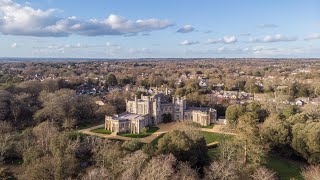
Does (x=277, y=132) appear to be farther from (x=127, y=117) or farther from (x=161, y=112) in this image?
(x=127, y=117)

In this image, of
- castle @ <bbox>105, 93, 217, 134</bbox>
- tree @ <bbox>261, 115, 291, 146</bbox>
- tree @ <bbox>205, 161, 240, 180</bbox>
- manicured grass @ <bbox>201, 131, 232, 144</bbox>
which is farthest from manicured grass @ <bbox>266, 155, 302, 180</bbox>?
castle @ <bbox>105, 93, 217, 134</bbox>

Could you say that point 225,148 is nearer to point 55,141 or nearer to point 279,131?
point 279,131

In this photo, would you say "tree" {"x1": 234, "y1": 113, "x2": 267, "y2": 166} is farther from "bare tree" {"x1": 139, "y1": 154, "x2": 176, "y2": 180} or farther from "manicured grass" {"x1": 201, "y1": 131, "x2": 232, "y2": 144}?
"bare tree" {"x1": 139, "y1": 154, "x2": 176, "y2": 180}

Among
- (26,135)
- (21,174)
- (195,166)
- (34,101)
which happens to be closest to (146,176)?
(195,166)

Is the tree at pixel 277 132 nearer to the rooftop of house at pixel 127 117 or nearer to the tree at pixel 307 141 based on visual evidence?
the tree at pixel 307 141

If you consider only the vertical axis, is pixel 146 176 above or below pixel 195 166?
above

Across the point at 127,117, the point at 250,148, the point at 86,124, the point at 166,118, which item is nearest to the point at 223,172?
the point at 250,148

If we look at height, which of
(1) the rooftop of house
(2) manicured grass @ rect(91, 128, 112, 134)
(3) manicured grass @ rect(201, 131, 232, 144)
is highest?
(1) the rooftop of house

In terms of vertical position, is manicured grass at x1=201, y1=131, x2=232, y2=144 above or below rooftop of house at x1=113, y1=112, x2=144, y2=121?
below

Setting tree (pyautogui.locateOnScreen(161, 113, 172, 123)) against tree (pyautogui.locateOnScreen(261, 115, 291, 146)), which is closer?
tree (pyautogui.locateOnScreen(261, 115, 291, 146))
